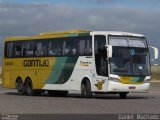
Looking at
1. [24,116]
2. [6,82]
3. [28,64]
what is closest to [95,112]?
[24,116]

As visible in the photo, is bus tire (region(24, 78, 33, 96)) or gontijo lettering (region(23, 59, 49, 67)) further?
bus tire (region(24, 78, 33, 96))

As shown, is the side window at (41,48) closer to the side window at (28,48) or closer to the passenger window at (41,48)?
the passenger window at (41,48)

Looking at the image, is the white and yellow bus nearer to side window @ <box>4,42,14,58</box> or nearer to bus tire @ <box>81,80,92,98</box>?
bus tire @ <box>81,80,92,98</box>

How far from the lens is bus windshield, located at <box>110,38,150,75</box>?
29703mm

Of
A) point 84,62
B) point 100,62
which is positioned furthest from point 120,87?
point 84,62

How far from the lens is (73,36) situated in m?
31.8

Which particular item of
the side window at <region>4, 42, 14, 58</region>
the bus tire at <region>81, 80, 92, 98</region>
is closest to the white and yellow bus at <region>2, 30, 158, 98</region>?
the bus tire at <region>81, 80, 92, 98</region>

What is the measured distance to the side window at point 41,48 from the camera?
110 feet

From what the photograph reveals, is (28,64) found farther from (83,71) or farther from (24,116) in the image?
(24,116)

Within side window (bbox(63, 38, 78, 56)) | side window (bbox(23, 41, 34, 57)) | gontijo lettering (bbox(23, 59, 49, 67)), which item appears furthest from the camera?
side window (bbox(23, 41, 34, 57))

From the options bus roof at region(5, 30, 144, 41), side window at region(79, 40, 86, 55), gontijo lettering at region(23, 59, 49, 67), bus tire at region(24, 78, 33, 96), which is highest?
bus roof at region(5, 30, 144, 41)

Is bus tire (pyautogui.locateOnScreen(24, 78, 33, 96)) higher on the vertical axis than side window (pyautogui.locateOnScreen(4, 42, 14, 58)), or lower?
lower

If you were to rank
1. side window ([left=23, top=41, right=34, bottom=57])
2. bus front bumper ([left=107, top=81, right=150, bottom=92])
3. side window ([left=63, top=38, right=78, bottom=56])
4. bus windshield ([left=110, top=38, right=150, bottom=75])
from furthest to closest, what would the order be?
side window ([left=23, top=41, right=34, bottom=57])
side window ([left=63, top=38, right=78, bottom=56])
bus windshield ([left=110, top=38, right=150, bottom=75])
bus front bumper ([left=107, top=81, right=150, bottom=92])

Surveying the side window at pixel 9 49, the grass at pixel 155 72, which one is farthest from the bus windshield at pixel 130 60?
the grass at pixel 155 72
